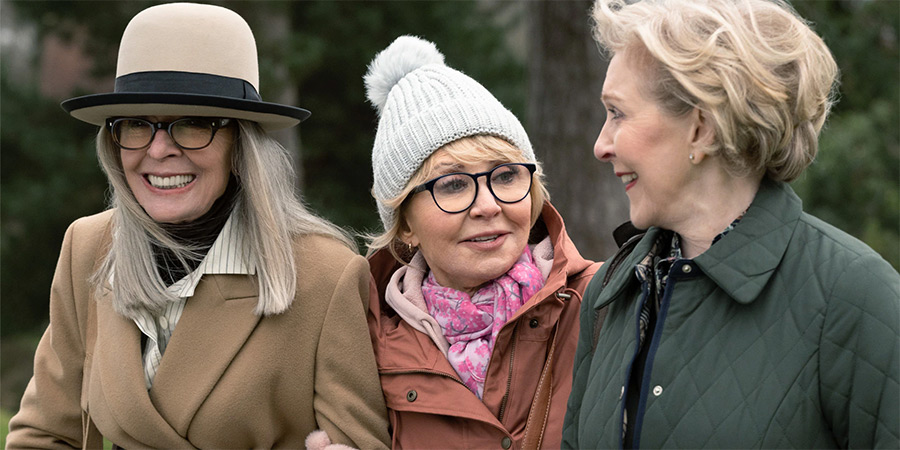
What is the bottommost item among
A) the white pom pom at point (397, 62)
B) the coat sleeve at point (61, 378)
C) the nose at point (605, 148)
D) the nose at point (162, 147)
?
the coat sleeve at point (61, 378)

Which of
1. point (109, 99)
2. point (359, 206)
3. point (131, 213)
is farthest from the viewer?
point (359, 206)

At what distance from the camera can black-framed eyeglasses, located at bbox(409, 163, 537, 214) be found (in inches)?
126

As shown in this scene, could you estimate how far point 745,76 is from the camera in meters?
2.26

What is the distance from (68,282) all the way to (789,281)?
263 cm

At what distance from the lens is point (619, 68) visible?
2518mm

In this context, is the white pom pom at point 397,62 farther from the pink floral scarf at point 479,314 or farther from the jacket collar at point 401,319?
the pink floral scarf at point 479,314

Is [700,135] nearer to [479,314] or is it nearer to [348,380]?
[479,314]

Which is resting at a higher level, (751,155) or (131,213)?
(751,155)

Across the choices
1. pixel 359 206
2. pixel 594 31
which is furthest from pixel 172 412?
pixel 359 206

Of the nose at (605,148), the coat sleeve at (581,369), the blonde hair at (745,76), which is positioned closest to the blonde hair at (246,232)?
the coat sleeve at (581,369)

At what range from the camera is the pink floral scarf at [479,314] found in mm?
3221

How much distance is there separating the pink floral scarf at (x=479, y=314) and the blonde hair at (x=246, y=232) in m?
0.48

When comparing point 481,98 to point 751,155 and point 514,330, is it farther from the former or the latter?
point 751,155

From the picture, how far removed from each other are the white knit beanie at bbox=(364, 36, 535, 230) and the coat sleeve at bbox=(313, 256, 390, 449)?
0.40 metres
